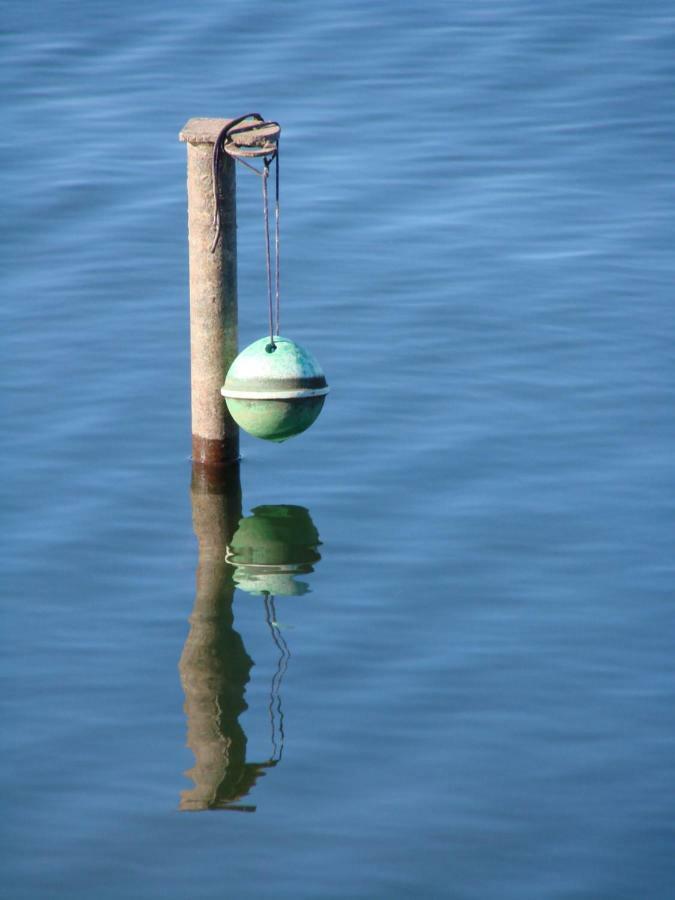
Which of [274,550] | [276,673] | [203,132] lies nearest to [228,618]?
[276,673]

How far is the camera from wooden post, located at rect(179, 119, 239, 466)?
7801 millimetres

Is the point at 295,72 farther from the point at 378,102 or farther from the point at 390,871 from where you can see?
the point at 390,871

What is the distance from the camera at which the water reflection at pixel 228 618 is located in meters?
5.75

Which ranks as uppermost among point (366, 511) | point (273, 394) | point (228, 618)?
point (273, 394)

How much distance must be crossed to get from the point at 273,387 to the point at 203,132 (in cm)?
133

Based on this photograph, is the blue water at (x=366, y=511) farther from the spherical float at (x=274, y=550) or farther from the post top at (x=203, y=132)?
the post top at (x=203, y=132)

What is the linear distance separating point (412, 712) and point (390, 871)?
1.02 meters

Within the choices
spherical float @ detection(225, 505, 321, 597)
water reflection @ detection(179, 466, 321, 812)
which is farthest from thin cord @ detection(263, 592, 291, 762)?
spherical float @ detection(225, 505, 321, 597)

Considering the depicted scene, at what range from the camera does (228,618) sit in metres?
6.93

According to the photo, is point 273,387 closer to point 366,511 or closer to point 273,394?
point 273,394

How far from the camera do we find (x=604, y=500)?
7.89 m

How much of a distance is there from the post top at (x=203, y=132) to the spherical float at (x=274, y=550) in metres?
1.89

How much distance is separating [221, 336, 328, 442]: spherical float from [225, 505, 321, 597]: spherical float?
0.45 metres

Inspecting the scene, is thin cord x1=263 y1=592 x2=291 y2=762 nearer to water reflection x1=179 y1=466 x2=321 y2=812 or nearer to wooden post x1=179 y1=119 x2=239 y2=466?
water reflection x1=179 y1=466 x2=321 y2=812
